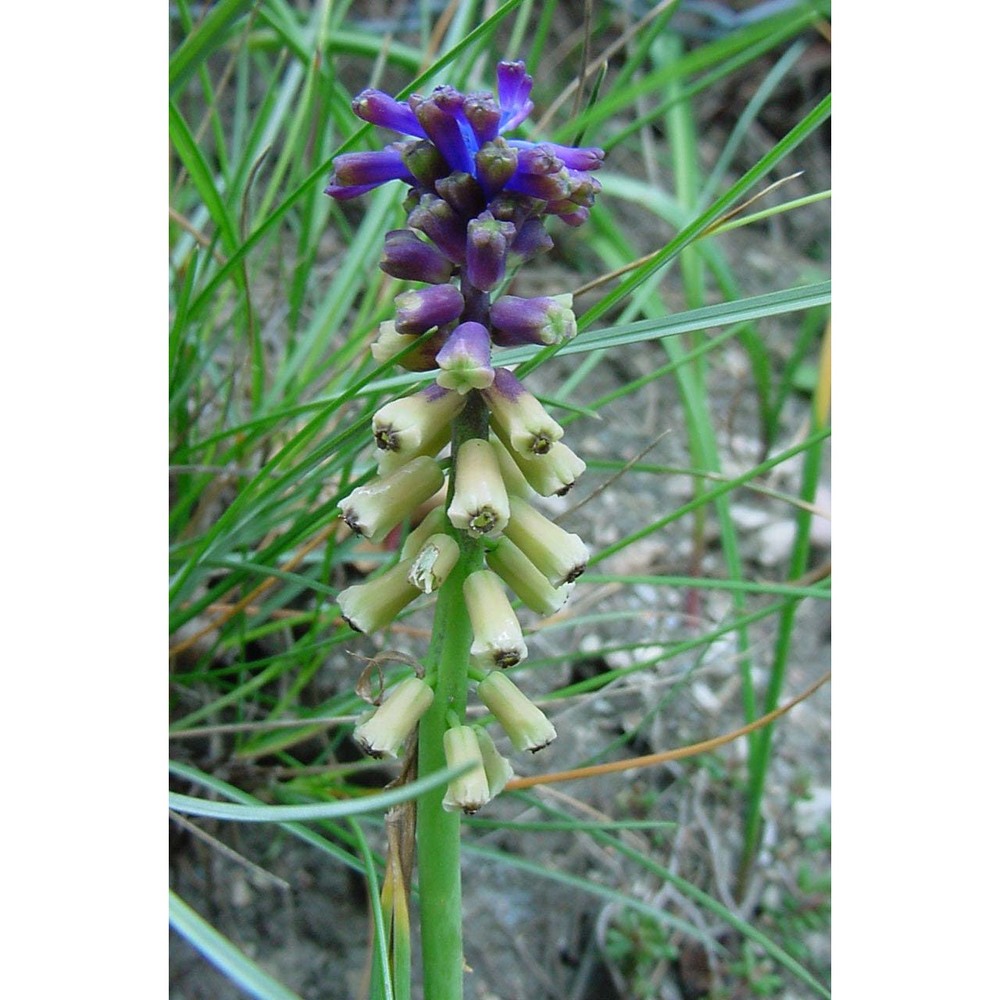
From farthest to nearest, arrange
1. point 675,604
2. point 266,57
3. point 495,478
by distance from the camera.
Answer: point 266,57 → point 675,604 → point 495,478

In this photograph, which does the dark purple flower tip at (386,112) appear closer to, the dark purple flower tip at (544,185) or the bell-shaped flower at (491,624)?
the dark purple flower tip at (544,185)

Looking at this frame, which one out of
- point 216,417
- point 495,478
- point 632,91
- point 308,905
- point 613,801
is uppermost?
point 632,91

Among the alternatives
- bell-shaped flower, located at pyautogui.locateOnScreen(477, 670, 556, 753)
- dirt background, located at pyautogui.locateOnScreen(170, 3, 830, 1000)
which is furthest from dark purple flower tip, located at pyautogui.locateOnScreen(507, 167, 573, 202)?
dirt background, located at pyautogui.locateOnScreen(170, 3, 830, 1000)

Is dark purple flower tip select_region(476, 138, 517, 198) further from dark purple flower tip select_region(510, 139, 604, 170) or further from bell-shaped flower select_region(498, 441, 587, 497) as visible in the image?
bell-shaped flower select_region(498, 441, 587, 497)

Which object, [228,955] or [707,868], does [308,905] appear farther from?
[228,955]

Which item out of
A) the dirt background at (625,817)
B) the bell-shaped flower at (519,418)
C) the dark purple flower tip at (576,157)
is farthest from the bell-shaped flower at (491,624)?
the dirt background at (625,817)

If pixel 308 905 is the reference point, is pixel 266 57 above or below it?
above

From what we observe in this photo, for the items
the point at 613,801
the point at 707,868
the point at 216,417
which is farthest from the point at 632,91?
the point at 707,868
